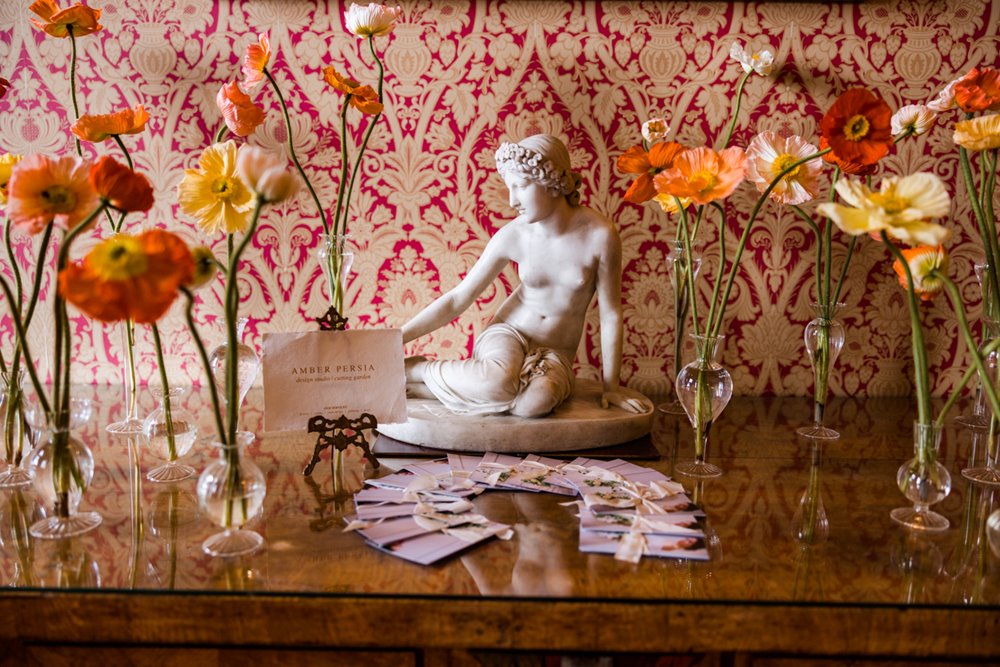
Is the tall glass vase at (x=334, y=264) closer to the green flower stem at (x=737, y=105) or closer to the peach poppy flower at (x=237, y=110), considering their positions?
the peach poppy flower at (x=237, y=110)

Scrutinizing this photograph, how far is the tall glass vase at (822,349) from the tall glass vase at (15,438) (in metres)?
1.22

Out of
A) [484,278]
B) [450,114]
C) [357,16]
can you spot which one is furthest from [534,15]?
[484,278]

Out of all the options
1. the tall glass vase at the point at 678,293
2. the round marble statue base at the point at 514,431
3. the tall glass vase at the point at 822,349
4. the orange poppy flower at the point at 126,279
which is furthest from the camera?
the tall glass vase at the point at 678,293

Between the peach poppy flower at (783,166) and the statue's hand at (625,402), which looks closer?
the peach poppy flower at (783,166)

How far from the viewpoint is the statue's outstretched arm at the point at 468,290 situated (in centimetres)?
144

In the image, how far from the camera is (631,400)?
55.7 inches

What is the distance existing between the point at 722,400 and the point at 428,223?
70 cm

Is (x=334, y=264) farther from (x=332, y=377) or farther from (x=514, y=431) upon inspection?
(x=514, y=431)

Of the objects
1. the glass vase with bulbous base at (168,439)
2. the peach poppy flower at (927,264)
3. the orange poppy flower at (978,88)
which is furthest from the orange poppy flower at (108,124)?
the orange poppy flower at (978,88)

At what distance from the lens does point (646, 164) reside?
1187 mm

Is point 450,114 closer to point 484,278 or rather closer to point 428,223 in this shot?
point 428,223

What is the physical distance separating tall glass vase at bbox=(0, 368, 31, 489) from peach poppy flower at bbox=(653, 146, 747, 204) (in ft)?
3.00

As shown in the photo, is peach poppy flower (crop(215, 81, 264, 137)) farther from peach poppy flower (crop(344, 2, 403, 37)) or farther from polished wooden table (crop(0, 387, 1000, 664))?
polished wooden table (crop(0, 387, 1000, 664))

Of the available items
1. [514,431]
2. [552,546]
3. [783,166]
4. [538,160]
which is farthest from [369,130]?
[552,546]
